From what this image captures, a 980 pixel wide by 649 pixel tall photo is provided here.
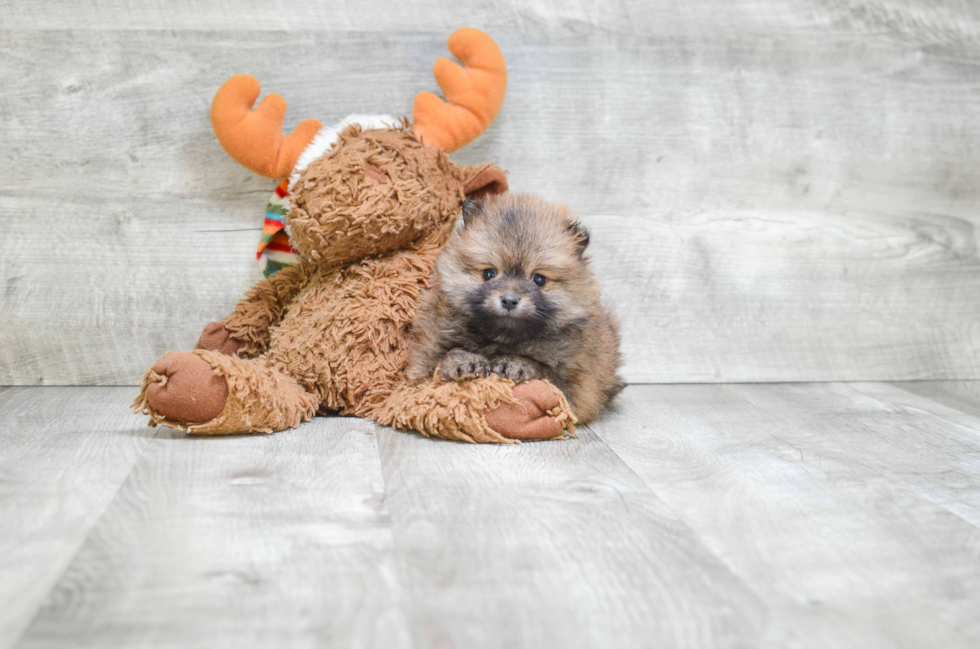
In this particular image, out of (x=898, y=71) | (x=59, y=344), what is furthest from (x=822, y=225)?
(x=59, y=344)

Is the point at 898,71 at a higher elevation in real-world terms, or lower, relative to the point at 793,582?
higher

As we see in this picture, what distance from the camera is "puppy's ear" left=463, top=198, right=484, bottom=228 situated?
4.92 feet

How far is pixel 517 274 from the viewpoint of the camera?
4.68ft

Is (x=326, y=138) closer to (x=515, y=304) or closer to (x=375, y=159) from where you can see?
(x=375, y=159)

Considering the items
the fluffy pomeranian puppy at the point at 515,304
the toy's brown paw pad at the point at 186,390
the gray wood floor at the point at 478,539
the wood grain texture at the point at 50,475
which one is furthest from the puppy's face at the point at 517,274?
the wood grain texture at the point at 50,475

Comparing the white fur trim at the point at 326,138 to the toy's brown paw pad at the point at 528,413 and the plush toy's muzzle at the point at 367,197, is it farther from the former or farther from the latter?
the toy's brown paw pad at the point at 528,413

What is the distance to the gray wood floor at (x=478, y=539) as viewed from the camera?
80 centimetres

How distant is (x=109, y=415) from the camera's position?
1549 millimetres

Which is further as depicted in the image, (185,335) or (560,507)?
(185,335)

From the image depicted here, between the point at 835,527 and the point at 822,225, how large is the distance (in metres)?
1.21

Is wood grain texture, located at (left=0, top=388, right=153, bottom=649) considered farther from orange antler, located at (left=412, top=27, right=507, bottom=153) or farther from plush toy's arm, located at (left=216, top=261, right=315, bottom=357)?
orange antler, located at (left=412, top=27, right=507, bottom=153)

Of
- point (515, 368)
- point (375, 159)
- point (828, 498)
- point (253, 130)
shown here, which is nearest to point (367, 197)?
point (375, 159)

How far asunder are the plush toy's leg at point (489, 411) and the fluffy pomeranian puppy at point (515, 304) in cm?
3

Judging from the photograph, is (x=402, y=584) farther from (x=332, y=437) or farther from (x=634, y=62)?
(x=634, y=62)
